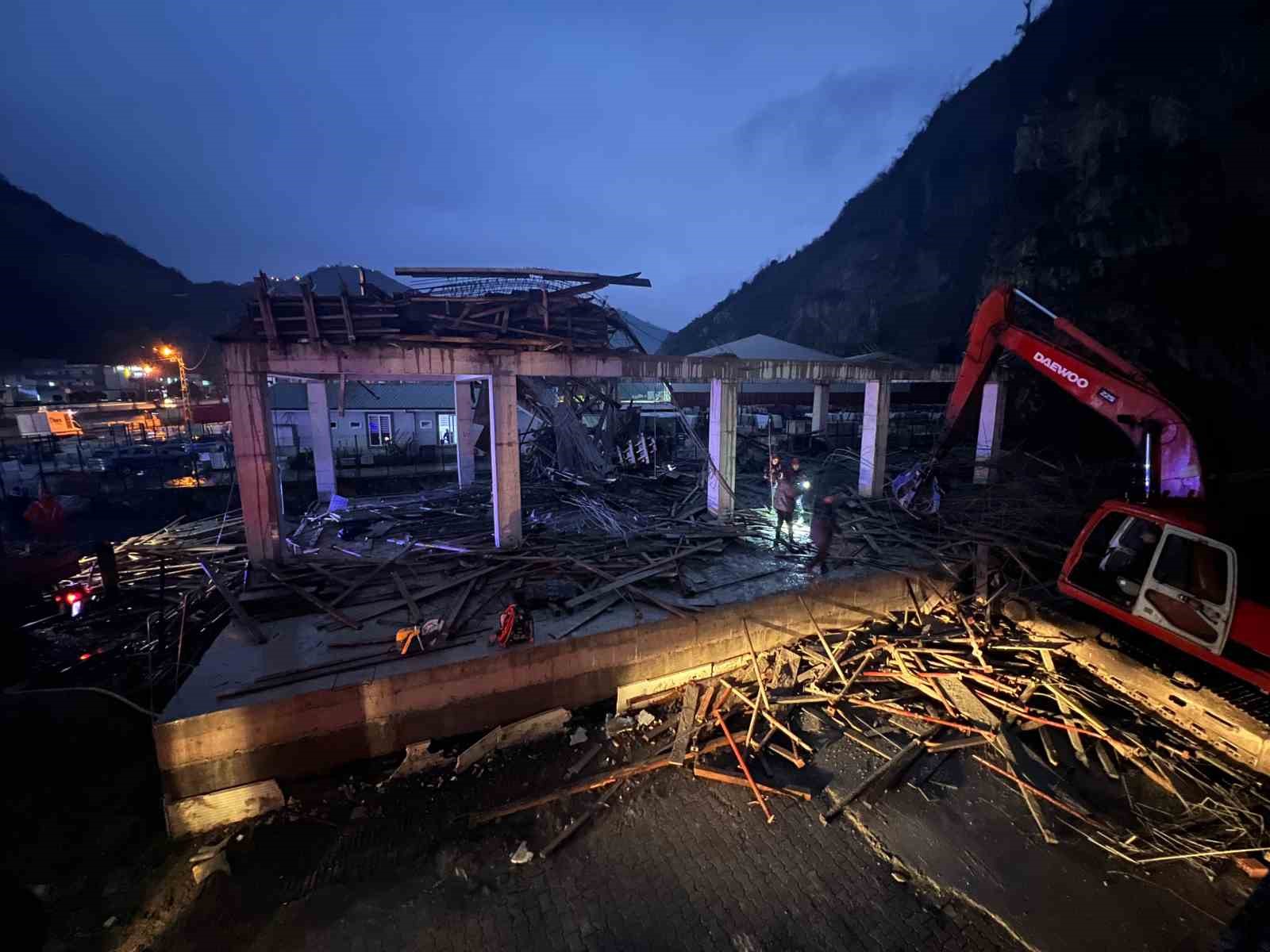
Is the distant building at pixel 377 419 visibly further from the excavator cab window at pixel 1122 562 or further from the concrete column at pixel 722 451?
the excavator cab window at pixel 1122 562

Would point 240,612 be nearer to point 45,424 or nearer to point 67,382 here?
point 45,424

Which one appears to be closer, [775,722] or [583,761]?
[583,761]

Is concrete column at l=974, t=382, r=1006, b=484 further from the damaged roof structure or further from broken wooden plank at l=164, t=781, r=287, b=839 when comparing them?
broken wooden plank at l=164, t=781, r=287, b=839

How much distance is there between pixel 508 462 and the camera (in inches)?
410

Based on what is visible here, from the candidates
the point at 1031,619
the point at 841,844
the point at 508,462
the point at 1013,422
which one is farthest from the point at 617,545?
the point at 1013,422

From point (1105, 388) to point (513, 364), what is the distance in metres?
10.9

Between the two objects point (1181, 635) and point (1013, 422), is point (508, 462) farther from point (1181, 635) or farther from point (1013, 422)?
point (1013, 422)

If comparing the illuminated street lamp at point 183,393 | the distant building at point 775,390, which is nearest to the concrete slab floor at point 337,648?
the distant building at point 775,390

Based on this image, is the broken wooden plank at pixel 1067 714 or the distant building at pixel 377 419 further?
the distant building at pixel 377 419

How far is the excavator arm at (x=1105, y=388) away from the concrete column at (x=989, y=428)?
6.02m

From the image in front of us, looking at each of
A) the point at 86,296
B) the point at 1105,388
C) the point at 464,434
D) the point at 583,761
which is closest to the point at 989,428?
the point at 1105,388

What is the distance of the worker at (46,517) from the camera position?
39.7 feet

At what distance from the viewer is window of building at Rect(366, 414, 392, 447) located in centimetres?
2491

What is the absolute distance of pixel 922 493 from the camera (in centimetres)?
1338
